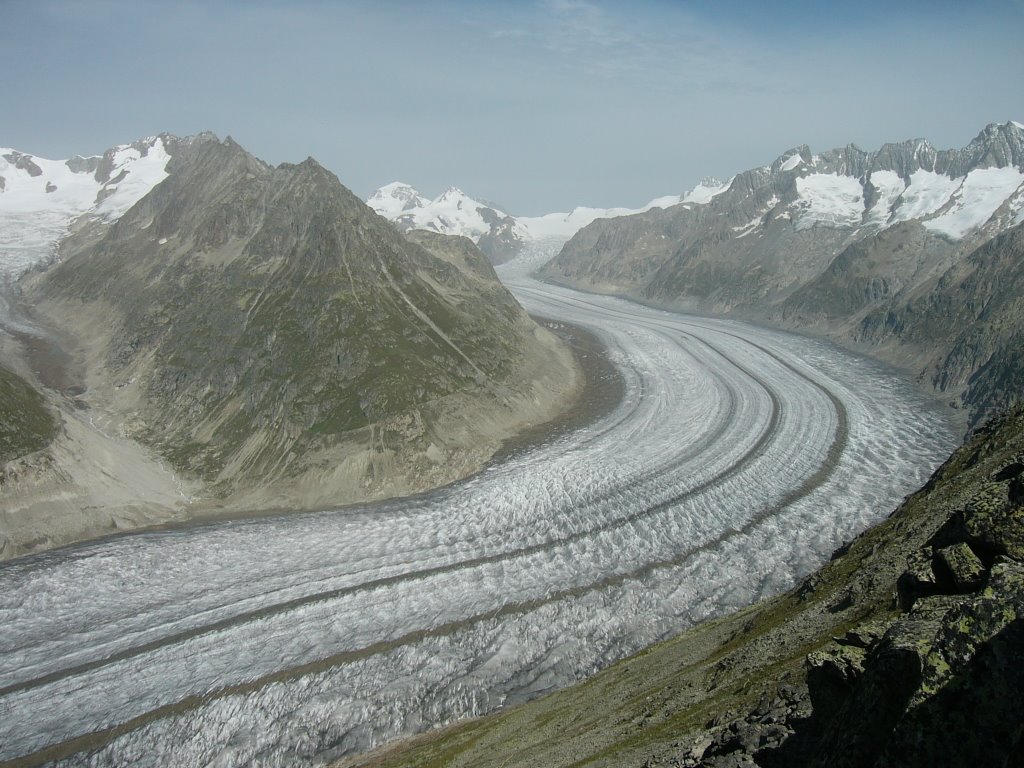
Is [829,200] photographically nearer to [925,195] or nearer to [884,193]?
[884,193]

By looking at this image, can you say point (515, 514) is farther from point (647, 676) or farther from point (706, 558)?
point (647, 676)

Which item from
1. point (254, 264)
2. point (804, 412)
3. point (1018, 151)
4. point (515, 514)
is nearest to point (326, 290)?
point (254, 264)

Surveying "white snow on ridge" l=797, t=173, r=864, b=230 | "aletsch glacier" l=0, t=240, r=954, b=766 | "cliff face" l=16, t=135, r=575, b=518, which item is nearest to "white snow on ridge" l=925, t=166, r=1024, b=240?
"white snow on ridge" l=797, t=173, r=864, b=230

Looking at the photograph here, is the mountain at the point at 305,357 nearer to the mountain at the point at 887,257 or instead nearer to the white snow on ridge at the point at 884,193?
the mountain at the point at 887,257

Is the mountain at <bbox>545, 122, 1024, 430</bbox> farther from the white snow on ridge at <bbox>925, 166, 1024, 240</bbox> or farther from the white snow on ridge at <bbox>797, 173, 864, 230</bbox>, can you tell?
the white snow on ridge at <bbox>797, 173, 864, 230</bbox>

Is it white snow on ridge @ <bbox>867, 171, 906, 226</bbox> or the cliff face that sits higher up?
white snow on ridge @ <bbox>867, 171, 906, 226</bbox>

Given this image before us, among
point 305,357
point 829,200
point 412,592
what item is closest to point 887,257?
point 829,200
